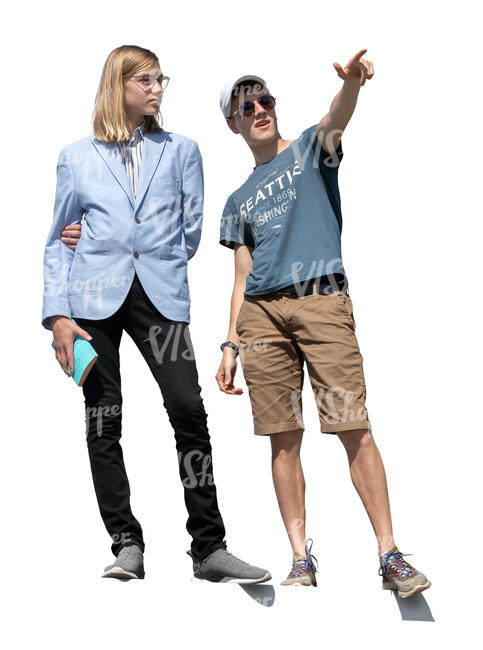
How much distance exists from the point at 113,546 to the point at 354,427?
4.08ft

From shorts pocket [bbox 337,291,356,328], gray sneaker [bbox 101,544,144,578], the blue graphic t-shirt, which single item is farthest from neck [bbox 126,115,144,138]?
gray sneaker [bbox 101,544,144,578]

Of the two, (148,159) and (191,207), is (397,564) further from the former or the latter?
(148,159)

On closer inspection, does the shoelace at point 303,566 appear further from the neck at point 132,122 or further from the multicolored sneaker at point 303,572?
the neck at point 132,122

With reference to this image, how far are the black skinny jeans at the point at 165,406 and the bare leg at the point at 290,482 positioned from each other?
29 cm

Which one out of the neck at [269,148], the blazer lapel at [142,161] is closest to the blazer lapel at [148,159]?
the blazer lapel at [142,161]

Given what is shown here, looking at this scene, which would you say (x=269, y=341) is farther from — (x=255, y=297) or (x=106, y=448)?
(x=106, y=448)

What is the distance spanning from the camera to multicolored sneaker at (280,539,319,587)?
483cm

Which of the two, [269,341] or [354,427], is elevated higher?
[269,341]

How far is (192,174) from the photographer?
5.21 meters

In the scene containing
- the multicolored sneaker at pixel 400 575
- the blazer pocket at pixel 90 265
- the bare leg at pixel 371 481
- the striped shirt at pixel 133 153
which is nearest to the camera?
the multicolored sneaker at pixel 400 575

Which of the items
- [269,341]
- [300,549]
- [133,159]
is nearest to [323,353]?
[269,341]

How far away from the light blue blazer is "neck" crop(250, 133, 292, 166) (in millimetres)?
291

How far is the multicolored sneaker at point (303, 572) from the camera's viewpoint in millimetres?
4828

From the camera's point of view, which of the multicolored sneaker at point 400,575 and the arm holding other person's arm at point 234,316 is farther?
the arm holding other person's arm at point 234,316
